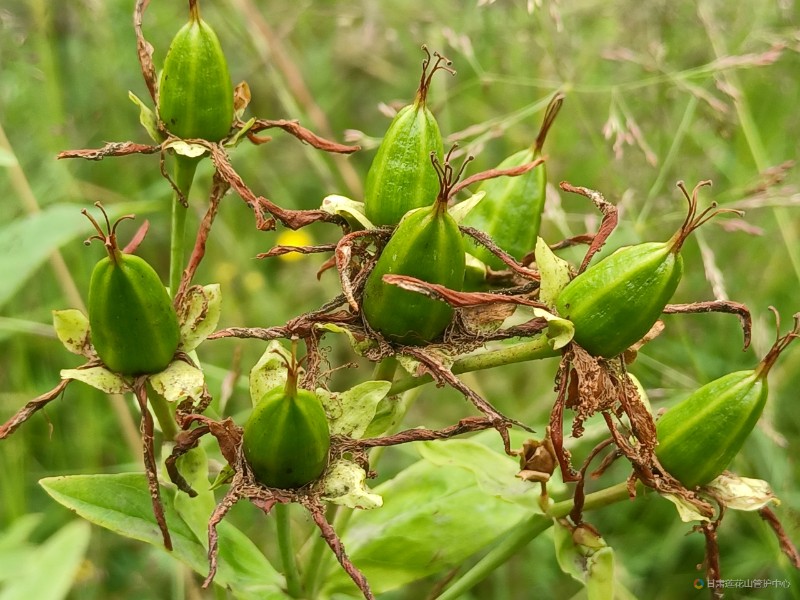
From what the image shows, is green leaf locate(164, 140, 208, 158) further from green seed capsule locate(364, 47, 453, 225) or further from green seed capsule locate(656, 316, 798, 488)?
green seed capsule locate(656, 316, 798, 488)

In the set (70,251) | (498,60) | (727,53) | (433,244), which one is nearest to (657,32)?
(727,53)

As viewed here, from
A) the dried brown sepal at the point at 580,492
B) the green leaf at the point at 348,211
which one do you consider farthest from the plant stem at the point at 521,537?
the green leaf at the point at 348,211

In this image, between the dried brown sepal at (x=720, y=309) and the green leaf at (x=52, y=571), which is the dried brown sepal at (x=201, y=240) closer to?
the green leaf at (x=52, y=571)

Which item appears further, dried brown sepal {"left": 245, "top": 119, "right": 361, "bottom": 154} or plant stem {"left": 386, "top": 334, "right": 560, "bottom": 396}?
dried brown sepal {"left": 245, "top": 119, "right": 361, "bottom": 154}

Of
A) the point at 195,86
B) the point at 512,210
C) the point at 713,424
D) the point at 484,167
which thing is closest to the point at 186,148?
the point at 195,86

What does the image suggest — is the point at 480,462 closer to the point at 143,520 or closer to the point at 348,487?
the point at 348,487

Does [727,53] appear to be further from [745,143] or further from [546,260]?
[546,260]

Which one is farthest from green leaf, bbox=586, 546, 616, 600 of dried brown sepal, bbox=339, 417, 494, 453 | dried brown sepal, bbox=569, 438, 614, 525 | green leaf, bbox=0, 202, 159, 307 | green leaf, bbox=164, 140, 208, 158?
green leaf, bbox=0, 202, 159, 307

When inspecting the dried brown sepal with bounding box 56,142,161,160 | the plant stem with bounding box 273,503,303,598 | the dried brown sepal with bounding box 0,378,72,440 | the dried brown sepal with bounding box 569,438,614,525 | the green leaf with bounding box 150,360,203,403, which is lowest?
the plant stem with bounding box 273,503,303,598
